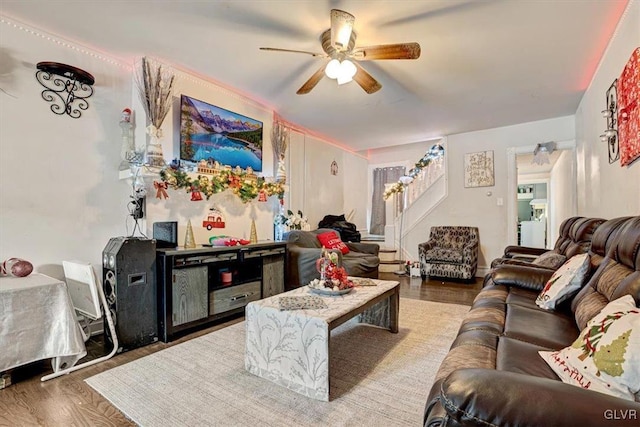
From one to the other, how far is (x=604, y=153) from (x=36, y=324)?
5.13 metres

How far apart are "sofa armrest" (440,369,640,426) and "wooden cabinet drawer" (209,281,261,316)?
2.80 m

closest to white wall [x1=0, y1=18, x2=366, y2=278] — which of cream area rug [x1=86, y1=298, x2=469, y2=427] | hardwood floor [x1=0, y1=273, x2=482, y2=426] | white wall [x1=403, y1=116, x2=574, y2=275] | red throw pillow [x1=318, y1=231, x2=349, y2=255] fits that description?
hardwood floor [x1=0, y1=273, x2=482, y2=426]

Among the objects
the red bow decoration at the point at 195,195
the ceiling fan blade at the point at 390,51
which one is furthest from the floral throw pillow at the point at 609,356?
the red bow decoration at the point at 195,195

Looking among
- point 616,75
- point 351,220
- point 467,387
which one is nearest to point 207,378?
point 467,387

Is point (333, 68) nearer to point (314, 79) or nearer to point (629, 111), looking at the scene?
point (314, 79)

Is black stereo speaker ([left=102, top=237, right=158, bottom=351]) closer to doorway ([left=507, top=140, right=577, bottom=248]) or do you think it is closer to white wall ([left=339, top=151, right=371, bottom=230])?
white wall ([left=339, top=151, right=371, bottom=230])

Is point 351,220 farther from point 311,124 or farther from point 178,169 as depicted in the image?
point 178,169

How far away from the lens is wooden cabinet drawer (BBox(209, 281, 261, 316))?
318 cm

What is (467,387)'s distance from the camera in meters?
0.77

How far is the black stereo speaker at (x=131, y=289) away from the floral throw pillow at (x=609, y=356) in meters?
2.87

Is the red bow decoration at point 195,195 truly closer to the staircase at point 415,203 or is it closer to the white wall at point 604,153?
the white wall at point 604,153

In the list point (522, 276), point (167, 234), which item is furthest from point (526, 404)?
point (167, 234)

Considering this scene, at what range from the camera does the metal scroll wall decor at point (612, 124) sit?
2676mm

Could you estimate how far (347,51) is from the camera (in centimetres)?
262
